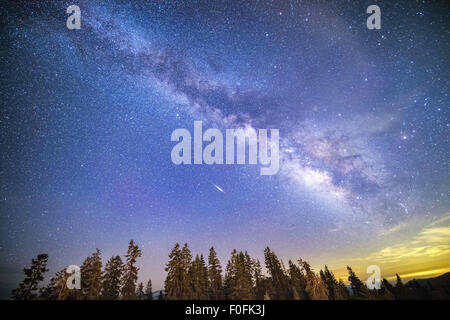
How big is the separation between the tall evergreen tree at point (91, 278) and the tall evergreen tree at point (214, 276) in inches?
978

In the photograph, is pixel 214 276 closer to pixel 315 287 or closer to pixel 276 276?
pixel 276 276

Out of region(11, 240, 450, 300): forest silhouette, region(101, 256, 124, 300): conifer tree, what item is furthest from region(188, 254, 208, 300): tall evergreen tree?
region(101, 256, 124, 300): conifer tree

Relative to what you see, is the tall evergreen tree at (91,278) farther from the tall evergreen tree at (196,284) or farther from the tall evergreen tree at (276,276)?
the tall evergreen tree at (276,276)

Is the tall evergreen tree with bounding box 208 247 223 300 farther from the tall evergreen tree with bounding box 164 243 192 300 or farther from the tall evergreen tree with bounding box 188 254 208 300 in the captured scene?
the tall evergreen tree with bounding box 164 243 192 300

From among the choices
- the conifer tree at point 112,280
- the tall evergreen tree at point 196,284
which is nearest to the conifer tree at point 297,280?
the tall evergreen tree at point 196,284

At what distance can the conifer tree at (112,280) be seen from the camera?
33.0 m

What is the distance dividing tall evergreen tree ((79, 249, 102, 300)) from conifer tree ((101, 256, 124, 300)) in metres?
3.01
